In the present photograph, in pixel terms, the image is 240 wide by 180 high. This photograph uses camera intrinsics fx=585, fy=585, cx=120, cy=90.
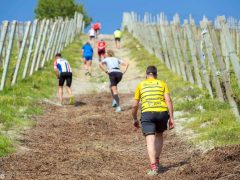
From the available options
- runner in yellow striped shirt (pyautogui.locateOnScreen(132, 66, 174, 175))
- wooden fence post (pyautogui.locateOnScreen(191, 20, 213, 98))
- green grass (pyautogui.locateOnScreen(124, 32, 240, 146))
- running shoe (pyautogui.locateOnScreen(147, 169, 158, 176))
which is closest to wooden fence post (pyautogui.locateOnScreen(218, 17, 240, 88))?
green grass (pyautogui.locateOnScreen(124, 32, 240, 146))

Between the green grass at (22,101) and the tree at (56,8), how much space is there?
45380 millimetres

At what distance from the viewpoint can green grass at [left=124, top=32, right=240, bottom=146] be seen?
34.1ft

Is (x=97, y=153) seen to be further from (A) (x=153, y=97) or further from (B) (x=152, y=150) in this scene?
(A) (x=153, y=97)

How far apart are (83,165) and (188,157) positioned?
180 cm

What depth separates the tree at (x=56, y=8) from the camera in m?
71.1

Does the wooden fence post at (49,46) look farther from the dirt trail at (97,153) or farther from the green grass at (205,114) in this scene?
the dirt trail at (97,153)

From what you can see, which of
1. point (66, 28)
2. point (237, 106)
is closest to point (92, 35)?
point (66, 28)

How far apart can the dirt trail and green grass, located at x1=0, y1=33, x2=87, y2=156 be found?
0.28m

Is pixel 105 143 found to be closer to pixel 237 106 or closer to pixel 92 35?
pixel 237 106

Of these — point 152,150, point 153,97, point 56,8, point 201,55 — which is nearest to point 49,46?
point 201,55

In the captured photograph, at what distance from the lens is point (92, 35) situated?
4053 cm

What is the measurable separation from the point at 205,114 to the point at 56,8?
197 ft

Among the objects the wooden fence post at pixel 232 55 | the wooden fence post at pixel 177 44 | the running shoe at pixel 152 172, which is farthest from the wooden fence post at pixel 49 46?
the running shoe at pixel 152 172

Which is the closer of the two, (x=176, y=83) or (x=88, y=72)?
(x=176, y=83)
